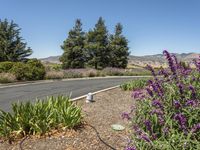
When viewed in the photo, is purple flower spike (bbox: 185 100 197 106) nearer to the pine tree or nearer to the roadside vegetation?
the roadside vegetation

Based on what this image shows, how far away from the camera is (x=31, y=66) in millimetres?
24562

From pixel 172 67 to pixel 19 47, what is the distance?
39.4 meters

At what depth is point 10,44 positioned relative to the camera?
137ft

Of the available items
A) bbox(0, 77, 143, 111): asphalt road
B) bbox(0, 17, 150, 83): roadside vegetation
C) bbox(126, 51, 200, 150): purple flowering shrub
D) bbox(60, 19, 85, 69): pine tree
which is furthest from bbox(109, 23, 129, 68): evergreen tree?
bbox(126, 51, 200, 150): purple flowering shrub

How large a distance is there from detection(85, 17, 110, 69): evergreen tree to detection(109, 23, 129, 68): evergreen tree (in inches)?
55.0

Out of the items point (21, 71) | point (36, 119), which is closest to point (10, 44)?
point (21, 71)

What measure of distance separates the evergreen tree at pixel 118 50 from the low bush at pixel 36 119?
1610 inches

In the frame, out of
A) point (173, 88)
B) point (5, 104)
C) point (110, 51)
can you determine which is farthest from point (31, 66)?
point (110, 51)

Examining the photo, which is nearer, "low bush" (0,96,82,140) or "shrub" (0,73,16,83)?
"low bush" (0,96,82,140)

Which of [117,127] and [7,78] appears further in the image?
[7,78]

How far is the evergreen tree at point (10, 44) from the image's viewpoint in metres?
40.7

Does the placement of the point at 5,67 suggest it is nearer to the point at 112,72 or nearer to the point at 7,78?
the point at 7,78

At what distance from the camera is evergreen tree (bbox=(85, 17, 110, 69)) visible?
45000mm

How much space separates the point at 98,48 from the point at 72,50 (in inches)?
166
